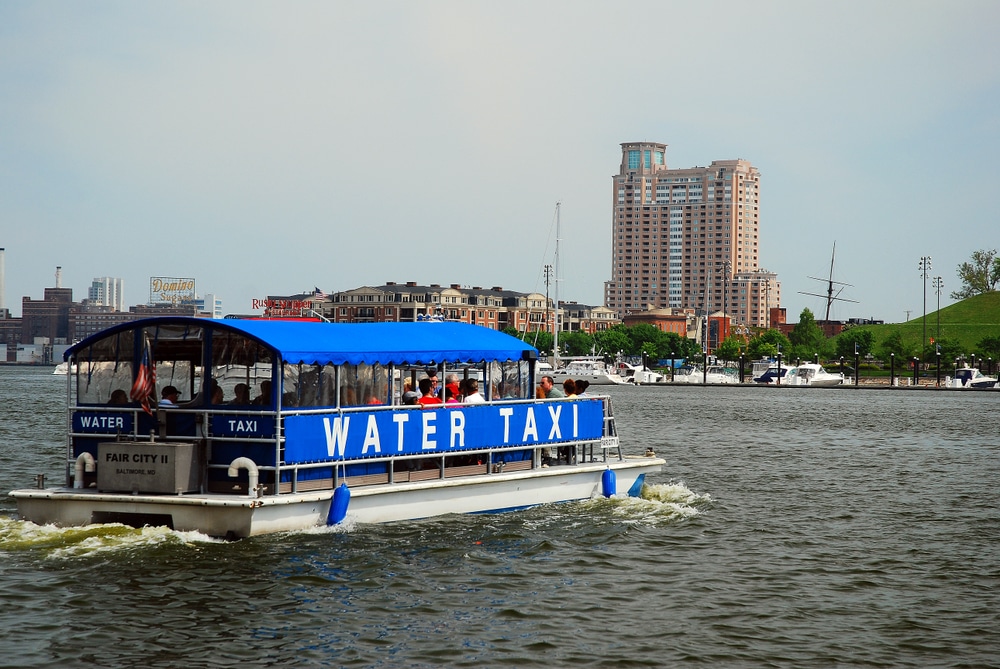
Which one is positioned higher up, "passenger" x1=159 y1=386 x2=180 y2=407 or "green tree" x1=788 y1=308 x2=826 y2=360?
"green tree" x1=788 y1=308 x2=826 y2=360

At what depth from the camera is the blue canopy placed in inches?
694

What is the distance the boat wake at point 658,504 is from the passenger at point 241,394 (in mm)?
7894

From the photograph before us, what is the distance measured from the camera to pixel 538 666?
12.6 meters

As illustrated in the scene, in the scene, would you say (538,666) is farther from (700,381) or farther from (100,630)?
(700,381)

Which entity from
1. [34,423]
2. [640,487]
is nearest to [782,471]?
[640,487]

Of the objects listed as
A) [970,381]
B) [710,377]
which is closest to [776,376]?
[710,377]

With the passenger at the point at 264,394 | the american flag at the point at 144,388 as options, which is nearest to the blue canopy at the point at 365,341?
the passenger at the point at 264,394

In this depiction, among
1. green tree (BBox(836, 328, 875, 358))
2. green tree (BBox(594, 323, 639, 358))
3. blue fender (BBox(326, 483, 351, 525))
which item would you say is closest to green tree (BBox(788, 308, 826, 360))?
green tree (BBox(836, 328, 875, 358))

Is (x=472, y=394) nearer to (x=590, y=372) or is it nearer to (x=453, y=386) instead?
(x=453, y=386)

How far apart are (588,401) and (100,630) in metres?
11.9

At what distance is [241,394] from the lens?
17.8 meters

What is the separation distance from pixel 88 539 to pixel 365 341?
5.36 m

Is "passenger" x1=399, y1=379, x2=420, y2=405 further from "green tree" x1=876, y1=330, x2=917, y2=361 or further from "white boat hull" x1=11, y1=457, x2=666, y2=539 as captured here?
"green tree" x1=876, y1=330, x2=917, y2=361

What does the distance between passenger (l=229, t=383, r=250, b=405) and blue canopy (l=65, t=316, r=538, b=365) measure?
2.88 feet
